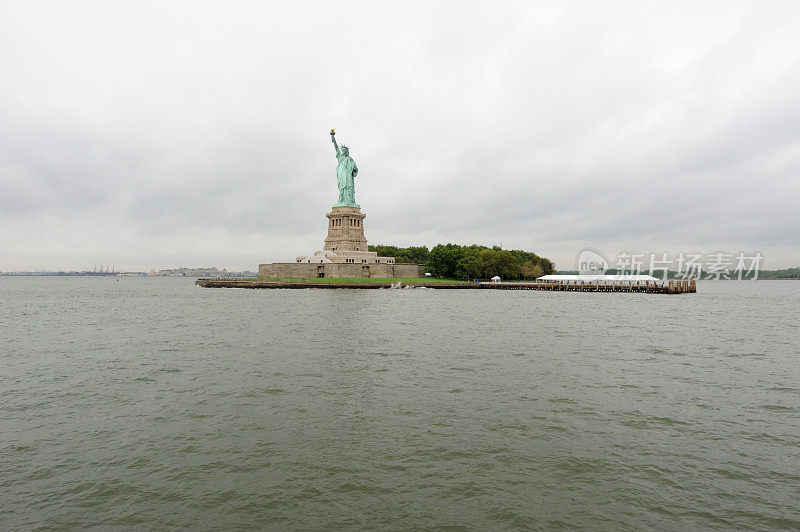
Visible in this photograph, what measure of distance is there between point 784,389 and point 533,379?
10.1 m

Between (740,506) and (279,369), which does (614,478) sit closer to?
(740,506)

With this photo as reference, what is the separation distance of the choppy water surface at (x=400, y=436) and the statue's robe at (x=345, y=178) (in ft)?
297

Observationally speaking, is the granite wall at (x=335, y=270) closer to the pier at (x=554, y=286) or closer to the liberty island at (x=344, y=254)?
the liberty island at (x=344, y=254)

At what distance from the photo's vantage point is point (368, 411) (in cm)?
1453

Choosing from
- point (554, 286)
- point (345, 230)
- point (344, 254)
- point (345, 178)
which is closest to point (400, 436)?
point (554, 286)

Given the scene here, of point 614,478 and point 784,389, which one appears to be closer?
point 614,478

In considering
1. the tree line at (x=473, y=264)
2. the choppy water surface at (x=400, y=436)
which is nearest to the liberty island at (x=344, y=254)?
the tree line at (x=473, y=264)

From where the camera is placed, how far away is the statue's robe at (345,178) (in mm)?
112938

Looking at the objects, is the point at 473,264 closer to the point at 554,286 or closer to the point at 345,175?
the point at 554,286

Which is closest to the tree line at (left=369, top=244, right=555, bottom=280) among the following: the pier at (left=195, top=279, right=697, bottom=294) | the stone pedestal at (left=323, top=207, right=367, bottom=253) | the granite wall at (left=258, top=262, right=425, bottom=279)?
the granite wall at (left=258, top=262, right=425, bottom=279)

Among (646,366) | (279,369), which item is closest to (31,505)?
(279,369)

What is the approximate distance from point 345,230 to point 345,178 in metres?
14.4

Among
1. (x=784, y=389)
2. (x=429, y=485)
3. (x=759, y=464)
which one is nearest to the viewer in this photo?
(x=429, y=485)

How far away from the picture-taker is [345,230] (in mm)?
110438
